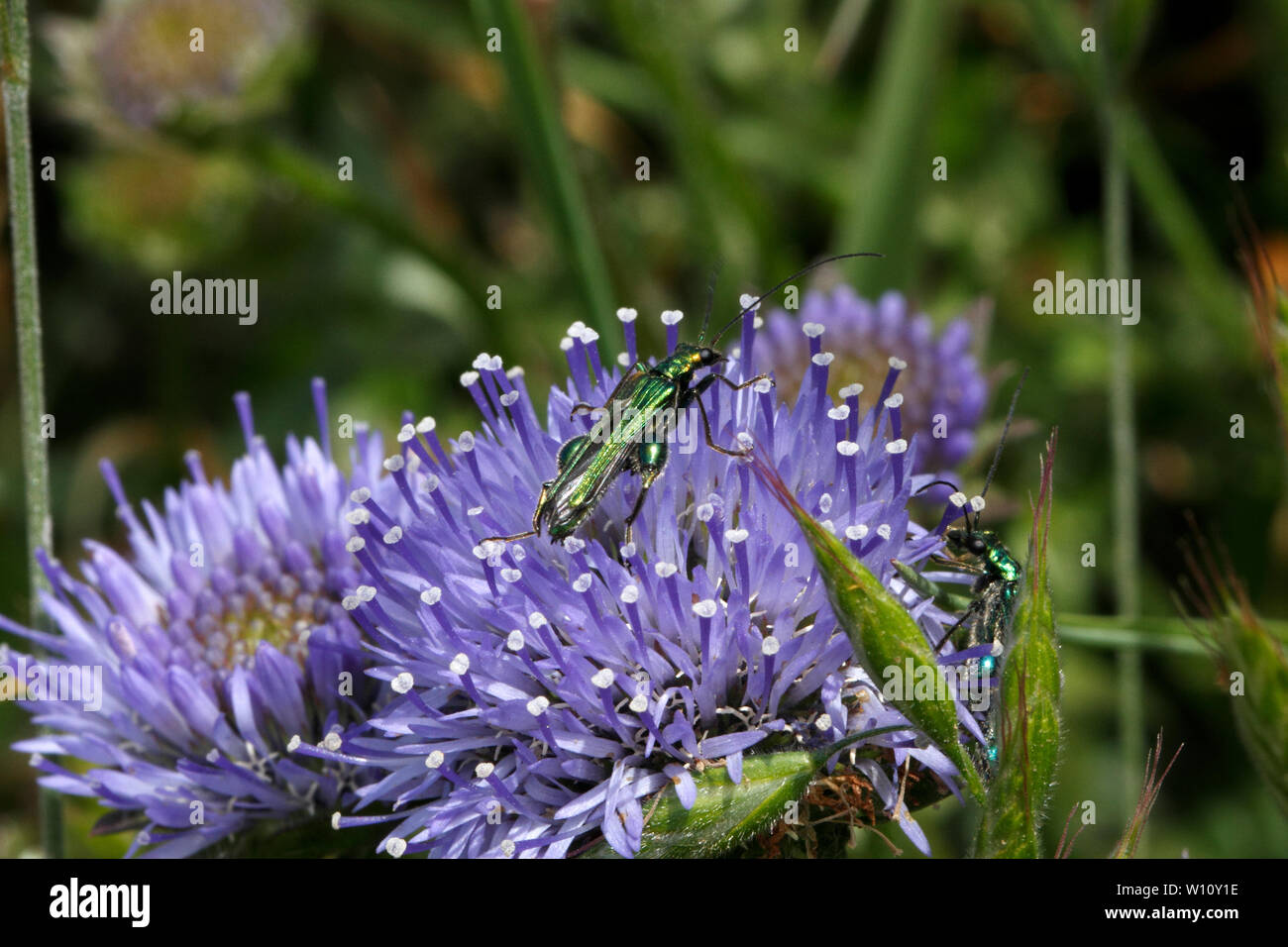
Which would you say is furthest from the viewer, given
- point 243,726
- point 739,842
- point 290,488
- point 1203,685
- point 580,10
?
point 580,10
